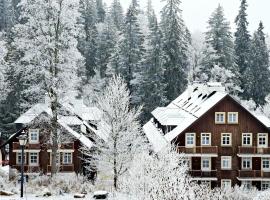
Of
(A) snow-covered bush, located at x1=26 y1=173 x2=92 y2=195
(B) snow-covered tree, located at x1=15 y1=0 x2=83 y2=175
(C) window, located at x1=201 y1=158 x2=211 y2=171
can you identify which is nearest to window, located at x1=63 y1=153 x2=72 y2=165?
(C) window, located at x1=201 y1=158 x2=211 y2=171

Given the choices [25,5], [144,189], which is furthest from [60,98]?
[144,189]

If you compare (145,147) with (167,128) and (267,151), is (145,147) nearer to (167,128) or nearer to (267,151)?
(167,128)

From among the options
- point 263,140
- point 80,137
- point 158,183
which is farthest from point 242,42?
point 158,183

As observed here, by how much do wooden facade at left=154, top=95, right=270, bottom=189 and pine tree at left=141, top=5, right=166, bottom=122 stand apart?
23.4 metres

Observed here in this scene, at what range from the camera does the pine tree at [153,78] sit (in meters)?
66.6

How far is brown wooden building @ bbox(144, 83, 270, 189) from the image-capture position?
42.6 meters

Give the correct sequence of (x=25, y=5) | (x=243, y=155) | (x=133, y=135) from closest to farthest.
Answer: (x=25, y=5), (x=133, y=135), (x=243, y=155)

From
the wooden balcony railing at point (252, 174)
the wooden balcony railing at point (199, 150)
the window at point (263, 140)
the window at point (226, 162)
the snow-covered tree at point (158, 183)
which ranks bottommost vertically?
the wooden balcony railing at point (252, 174)

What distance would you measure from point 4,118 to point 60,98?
39.1m

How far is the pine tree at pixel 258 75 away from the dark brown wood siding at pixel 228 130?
29.4m

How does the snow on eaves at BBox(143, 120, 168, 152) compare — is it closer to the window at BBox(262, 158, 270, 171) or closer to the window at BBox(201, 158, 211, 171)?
the window at BBox(201, 158, 211, 171)

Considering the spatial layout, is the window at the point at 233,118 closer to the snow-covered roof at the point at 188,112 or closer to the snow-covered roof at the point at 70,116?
the snow-covered roof at the point at 188,112

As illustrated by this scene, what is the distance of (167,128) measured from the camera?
144 ft

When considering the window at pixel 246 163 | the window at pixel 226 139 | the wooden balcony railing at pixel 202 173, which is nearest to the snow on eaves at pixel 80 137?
the wooden balcony railing at pixel 202 173
